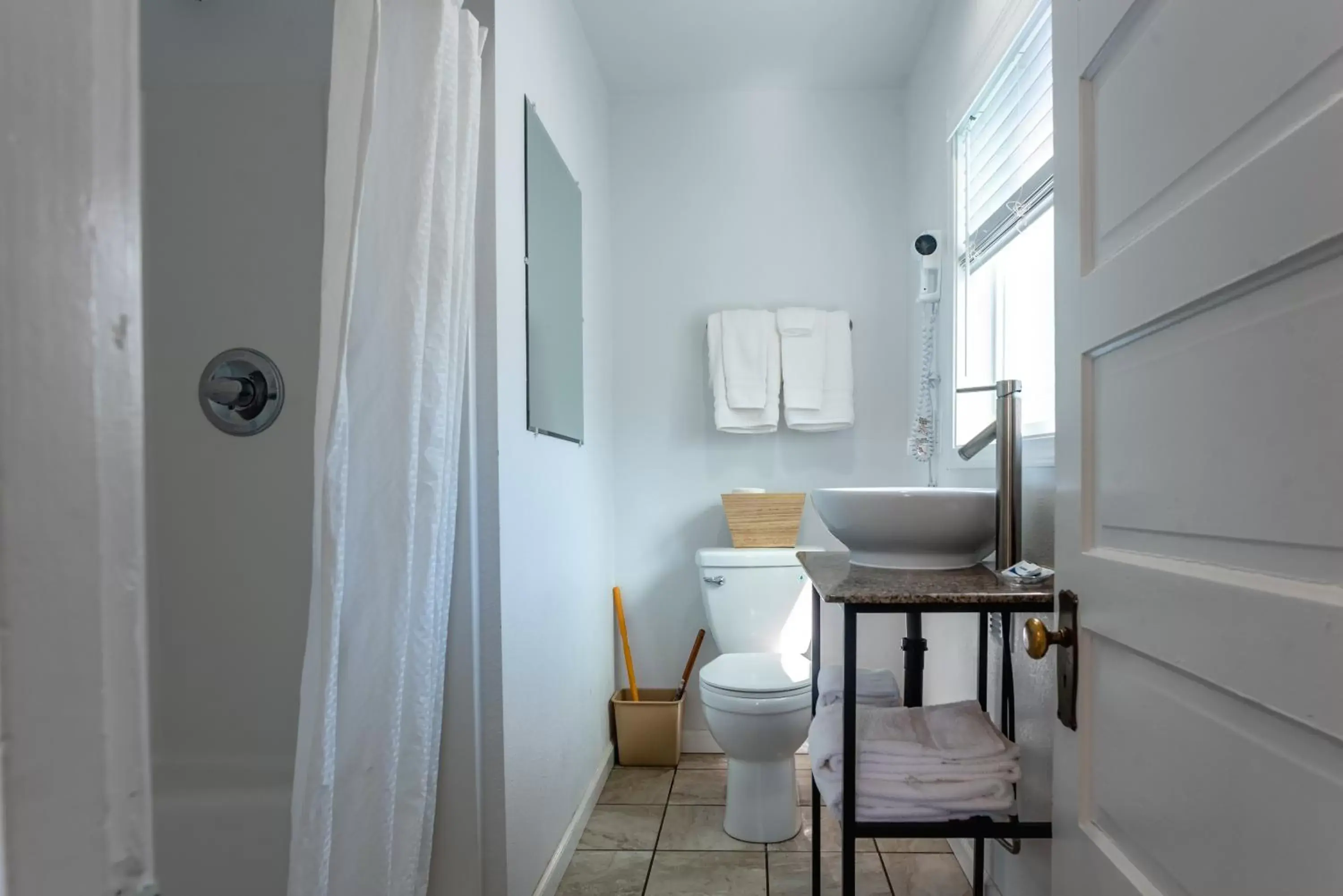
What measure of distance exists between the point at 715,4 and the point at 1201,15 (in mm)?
2079

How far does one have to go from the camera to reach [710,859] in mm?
2160

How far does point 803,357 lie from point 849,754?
1741mm

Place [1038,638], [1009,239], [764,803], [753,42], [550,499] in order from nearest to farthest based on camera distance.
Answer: [1038,638] → [1009,239] → [550,499] → [764,803] → [753,42]

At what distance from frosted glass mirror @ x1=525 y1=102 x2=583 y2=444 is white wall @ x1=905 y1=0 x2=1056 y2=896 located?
110 centimetres

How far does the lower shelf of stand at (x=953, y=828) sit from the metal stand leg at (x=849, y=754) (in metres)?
0.03

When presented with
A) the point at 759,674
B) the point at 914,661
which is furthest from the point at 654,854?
the point at 914,661

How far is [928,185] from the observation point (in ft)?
8.64

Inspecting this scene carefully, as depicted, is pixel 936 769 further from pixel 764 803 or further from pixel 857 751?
pixel 764 803

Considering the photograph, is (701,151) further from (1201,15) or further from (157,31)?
(1201,15)

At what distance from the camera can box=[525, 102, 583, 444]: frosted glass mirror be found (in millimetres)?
1883

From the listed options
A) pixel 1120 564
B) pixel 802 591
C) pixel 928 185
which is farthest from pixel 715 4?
pixel 1120 564

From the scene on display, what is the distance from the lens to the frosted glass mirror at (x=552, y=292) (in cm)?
188

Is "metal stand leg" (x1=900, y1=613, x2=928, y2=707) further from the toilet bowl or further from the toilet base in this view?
the toilet base

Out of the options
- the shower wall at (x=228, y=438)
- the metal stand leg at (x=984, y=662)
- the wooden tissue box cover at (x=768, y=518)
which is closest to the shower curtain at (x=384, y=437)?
the shower wall at (x=228, y=438)
